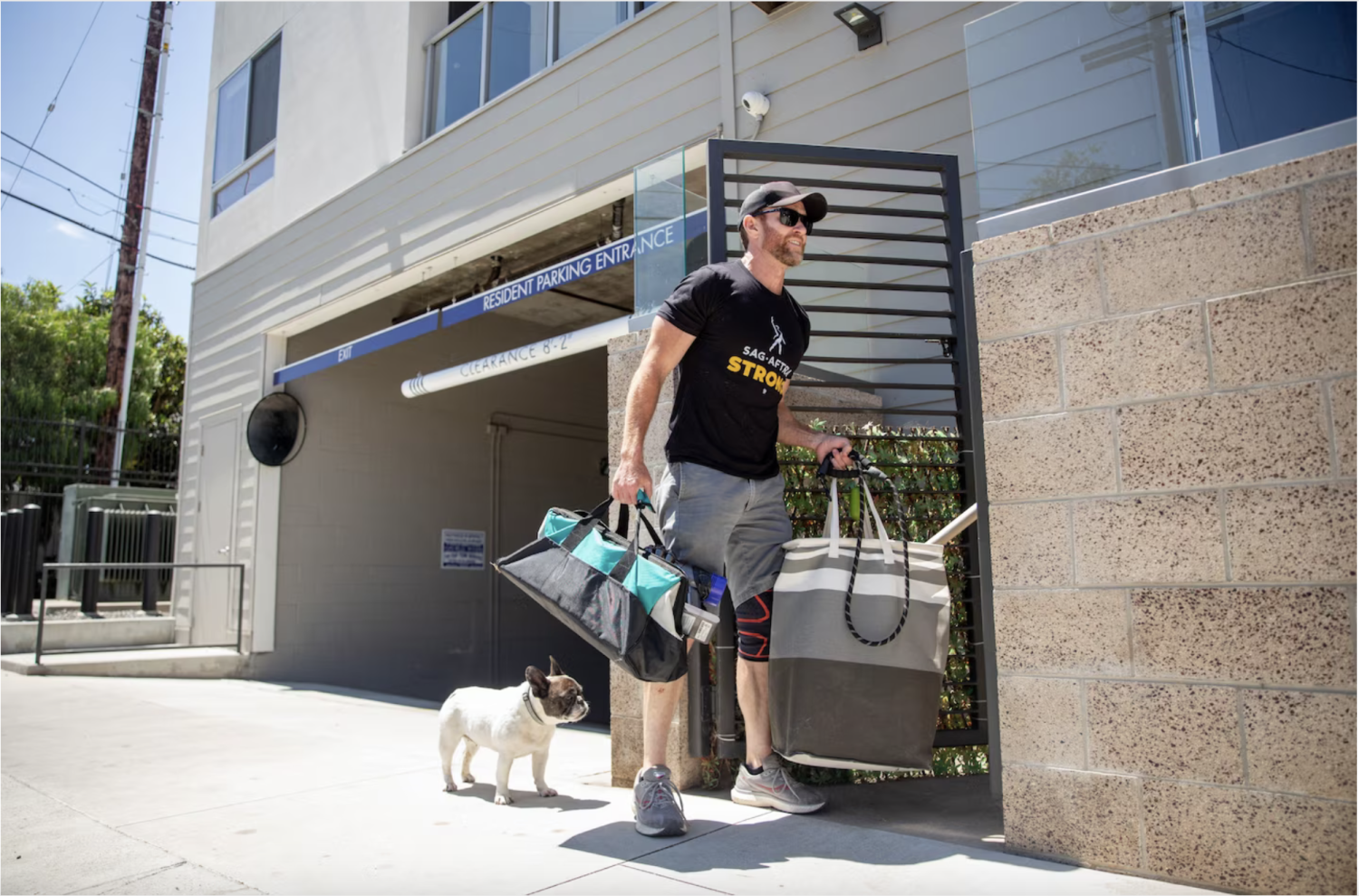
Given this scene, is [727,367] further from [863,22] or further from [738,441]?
[863,22]

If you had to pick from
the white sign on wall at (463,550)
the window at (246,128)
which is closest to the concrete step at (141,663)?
the white sign on wall at (463,550)

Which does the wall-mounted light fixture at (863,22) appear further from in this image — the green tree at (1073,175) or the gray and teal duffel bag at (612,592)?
the gray and teal duffel bag at (612,592)

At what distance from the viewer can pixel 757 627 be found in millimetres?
2967

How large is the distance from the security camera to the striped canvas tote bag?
3.68 meters

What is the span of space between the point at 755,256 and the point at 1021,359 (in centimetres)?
94

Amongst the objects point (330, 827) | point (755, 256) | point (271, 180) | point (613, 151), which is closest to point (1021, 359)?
point (755, 256)

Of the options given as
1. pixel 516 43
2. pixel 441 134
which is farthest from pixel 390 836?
pixel 516 43

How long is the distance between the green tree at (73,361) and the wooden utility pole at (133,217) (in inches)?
27.5

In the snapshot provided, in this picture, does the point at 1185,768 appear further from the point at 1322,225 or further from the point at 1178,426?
the point at 1322,225

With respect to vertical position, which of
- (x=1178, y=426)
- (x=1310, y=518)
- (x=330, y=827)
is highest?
(x=1178, y=426)

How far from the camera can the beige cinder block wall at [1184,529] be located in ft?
6.84

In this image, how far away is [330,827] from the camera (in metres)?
3.11

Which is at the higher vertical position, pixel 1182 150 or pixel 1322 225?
pixel 1182 150

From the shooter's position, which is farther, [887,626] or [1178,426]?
[887,626]
